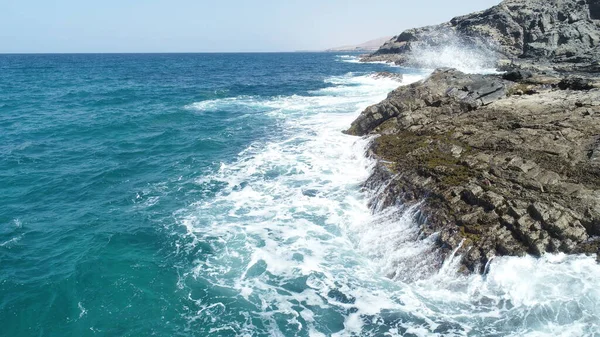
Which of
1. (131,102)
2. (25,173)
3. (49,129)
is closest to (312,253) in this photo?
(25,173)

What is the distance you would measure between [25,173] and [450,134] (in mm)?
27796

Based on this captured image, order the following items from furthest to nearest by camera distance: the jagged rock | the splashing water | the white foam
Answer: the splashing water < the jagged rock < the white foam

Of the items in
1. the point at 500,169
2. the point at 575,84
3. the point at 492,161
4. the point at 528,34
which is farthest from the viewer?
the point at 528,34

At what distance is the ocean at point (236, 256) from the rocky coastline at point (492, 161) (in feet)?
2.79

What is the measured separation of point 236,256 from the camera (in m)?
15.8

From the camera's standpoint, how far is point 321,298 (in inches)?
520

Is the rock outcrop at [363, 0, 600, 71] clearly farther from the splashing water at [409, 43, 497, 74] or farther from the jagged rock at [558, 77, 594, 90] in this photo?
the jagged rock at [558, 77, 594, 90]

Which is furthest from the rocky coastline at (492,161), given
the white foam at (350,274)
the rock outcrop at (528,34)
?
the rock outcrop at (528,34)

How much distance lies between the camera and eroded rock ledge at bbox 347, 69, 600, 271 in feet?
43.4

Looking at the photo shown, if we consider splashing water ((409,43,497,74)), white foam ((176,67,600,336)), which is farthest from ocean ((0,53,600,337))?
splashing water ((409,43,497,74))

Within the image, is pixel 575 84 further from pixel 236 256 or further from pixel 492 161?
pixel 236 256

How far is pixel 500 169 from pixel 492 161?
2.85ft

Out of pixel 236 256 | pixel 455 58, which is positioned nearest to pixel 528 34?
pixel 455 58

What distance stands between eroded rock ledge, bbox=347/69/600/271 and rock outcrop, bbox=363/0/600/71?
43.2m
